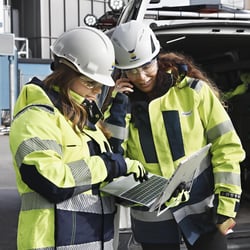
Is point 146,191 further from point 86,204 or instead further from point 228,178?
point 228,178

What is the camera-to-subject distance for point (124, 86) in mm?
2951

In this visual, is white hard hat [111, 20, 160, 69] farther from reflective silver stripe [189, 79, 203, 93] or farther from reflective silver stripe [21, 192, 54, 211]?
reflective silver stripe [21, 192, 54, 211]

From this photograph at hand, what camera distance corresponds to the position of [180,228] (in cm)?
295

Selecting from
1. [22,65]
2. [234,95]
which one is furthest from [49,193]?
[22,65]

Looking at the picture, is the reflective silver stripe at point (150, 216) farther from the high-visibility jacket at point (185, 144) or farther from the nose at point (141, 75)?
the nose at point (141, 75)

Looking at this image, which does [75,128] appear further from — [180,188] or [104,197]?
[180,188]

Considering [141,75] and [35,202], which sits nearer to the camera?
[35,202]

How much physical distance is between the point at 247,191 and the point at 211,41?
5.71ft

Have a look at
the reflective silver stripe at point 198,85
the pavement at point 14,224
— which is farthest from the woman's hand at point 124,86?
the pavement at point 14,224

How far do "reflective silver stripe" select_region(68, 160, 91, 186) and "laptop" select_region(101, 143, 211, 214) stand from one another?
0.56ft

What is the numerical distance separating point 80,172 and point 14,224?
3842 mm

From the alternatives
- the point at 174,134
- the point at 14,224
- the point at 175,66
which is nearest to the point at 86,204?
the point at 174,134

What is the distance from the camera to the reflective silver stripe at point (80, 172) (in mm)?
2200

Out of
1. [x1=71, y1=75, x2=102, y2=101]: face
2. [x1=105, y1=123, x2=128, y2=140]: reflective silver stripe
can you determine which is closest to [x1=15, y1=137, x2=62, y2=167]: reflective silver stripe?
[x1=71, y1=75, x2=102, y2=101]: face
